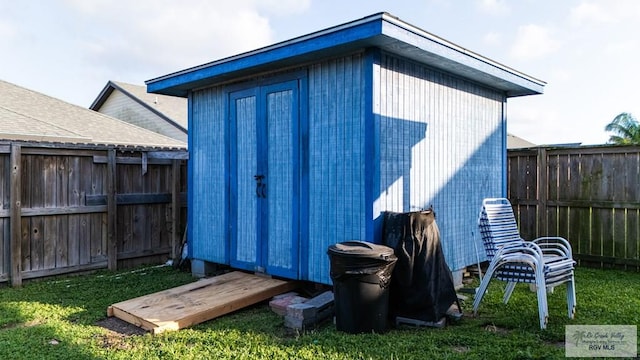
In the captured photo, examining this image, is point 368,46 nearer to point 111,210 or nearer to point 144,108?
point 111,210

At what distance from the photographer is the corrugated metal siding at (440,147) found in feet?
12.5

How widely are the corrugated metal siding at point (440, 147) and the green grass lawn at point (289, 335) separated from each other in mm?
935

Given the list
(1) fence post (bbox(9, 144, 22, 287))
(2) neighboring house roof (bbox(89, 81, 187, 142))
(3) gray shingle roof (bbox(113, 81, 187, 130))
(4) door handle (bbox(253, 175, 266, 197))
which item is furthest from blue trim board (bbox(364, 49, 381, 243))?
(3) gray shingle roof (bbox(113, 81, 187, 130))

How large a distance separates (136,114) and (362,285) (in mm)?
14924

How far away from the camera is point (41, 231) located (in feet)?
16.8

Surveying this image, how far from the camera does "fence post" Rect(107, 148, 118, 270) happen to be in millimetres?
5738

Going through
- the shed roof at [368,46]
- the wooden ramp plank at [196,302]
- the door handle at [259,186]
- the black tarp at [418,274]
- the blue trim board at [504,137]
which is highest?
the shed roof at [368,46]

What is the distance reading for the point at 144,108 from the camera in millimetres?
15344

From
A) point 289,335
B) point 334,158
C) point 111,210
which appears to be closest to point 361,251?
point 289,335

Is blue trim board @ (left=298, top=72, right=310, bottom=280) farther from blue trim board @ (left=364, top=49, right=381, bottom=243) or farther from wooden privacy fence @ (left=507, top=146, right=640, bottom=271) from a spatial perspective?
wooden privacy fence @ (left=507, top=146, right=640, bottom=271)

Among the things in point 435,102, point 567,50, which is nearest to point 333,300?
point 435,102

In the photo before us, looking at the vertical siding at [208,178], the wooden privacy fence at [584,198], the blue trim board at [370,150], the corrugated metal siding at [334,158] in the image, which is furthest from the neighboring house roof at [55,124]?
the wooden privacy fence at [584,198]

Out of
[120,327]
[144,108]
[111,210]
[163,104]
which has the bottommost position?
[120,327]

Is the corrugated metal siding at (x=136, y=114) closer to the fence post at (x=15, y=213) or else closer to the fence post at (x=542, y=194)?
the fence post at (x=15, y=213)
